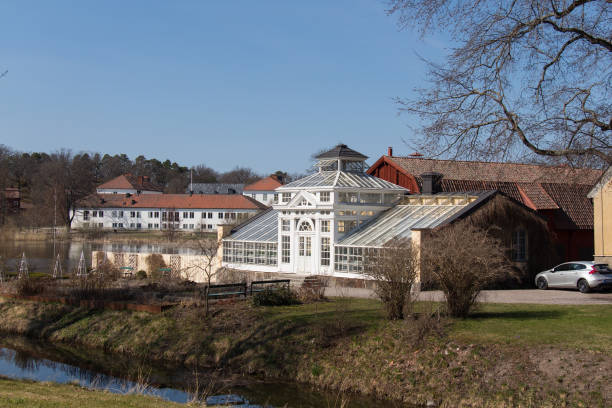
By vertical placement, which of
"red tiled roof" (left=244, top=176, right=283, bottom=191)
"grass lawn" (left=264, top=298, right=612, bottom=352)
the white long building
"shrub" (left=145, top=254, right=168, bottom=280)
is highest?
"red tiled roof" (left=244, top=176, right=283, bottom=191)

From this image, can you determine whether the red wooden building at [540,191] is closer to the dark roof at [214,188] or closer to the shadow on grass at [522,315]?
the shadow on grass at [522,315]

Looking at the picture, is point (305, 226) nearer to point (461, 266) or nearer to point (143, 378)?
point (461, 266)

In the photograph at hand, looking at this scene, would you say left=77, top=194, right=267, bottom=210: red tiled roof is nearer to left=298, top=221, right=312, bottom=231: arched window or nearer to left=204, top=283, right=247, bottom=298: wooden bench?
left=298, top=221, right=312, bottom=231: arched window

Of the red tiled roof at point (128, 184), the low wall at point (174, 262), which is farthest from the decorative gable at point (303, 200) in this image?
the red tiled roof at point (128, 184)

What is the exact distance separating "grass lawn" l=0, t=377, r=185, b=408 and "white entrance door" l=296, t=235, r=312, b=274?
57.1 ft

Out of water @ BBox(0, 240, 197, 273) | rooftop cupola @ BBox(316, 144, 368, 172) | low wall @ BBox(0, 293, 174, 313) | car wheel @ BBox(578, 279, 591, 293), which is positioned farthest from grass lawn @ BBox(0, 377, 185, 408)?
water @ BBox(0, 240, 197, 273)

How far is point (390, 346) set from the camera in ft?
49.7

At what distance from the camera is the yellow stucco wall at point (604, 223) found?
26.4 m

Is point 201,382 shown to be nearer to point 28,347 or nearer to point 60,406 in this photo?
point 60,406

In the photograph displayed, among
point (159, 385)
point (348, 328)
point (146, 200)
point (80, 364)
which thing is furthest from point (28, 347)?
point (146, 200)

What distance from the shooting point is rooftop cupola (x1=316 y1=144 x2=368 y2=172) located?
31.3 metres

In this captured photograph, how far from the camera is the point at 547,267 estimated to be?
27.8 meters

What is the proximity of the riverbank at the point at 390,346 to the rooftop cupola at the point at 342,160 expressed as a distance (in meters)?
11.5

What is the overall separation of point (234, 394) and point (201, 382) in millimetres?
1254
